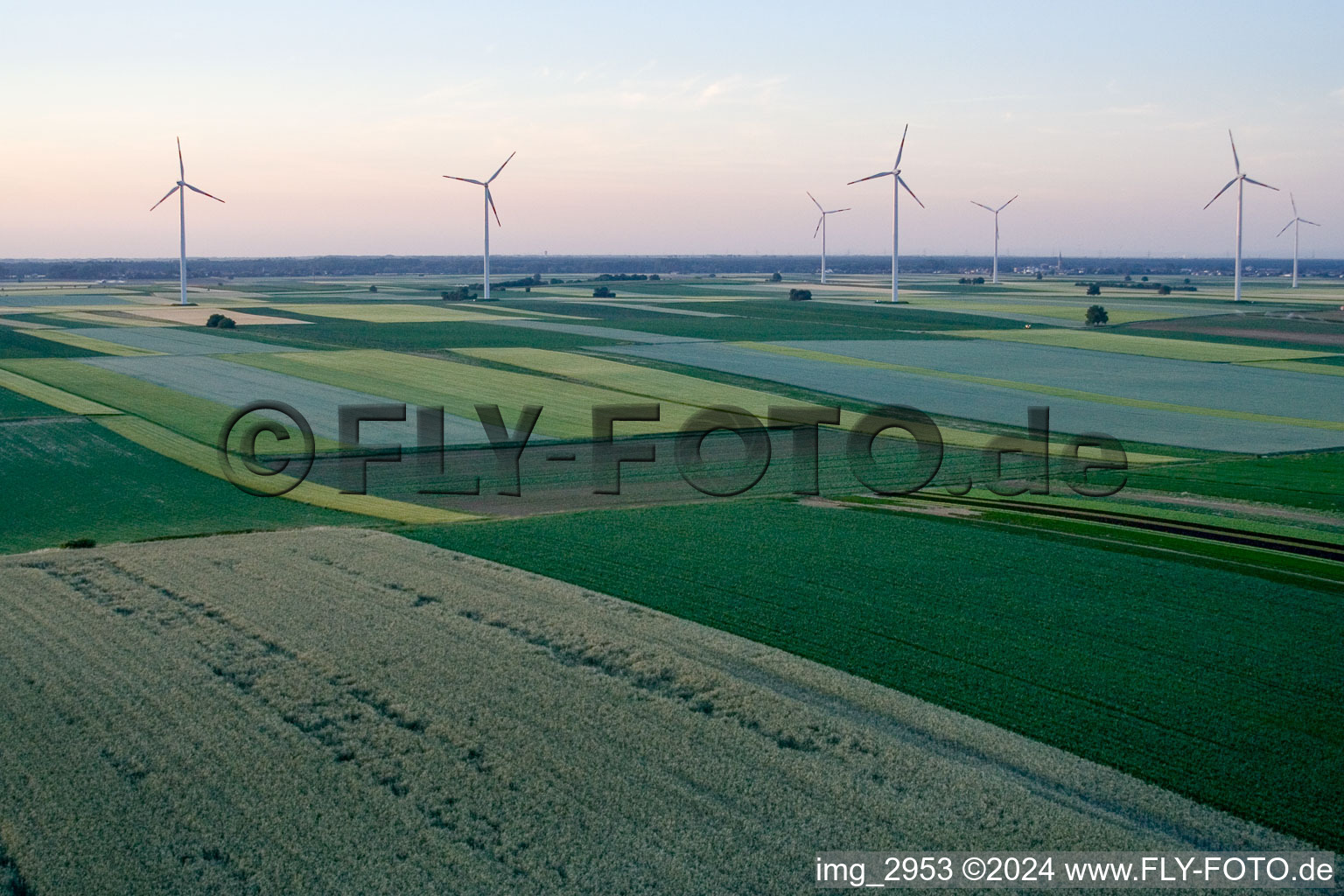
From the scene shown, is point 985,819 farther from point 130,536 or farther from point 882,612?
point 130,536

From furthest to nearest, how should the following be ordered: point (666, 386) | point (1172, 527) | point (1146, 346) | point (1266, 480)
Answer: point (1146, 346) → point (666, 386) → point (1266, 480) → point (1172, 527)

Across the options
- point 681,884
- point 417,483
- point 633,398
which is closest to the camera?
point 681,884

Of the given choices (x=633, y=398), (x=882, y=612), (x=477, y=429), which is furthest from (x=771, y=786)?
(x=633, y=398)

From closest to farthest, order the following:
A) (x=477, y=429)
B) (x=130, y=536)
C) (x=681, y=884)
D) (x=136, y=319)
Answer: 1. (x=681, y=884)
2. (x=130, y=536)
3. (x=477, y=429)
4. (x=136, y=319)

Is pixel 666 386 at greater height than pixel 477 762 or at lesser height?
greater

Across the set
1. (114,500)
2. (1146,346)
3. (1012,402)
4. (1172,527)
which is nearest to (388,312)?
(1146,346)

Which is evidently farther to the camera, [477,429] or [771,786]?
[477,429]

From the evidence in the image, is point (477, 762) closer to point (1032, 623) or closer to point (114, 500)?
point (1032, 623)
